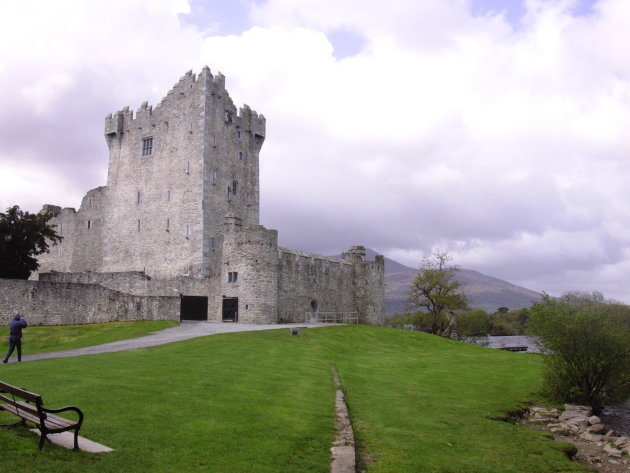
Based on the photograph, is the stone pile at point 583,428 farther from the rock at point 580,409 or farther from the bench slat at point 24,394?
the bench slat at point 24,394

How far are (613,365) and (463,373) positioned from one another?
20.1 ft

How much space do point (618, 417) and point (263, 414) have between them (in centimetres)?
1824

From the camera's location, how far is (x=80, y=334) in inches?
1372

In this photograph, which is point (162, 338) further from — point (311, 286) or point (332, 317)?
point (332, 317)

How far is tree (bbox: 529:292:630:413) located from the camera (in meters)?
23.3

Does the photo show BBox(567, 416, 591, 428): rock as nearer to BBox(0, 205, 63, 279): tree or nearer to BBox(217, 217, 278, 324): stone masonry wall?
BBox(217, 217, 278, 324): stone masonry wall

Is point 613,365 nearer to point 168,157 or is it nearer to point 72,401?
point 72,401

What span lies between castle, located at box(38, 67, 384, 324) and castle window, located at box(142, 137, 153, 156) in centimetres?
12

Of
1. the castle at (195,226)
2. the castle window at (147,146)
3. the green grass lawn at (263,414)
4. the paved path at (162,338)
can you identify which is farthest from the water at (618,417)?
the castle window at (147,146)

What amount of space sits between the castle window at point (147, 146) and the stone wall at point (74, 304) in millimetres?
19688

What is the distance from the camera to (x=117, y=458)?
934 cm

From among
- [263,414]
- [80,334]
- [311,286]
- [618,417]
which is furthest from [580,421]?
[311,286]

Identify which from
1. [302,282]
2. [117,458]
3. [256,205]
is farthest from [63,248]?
[117,458]

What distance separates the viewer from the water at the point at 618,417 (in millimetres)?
21758
